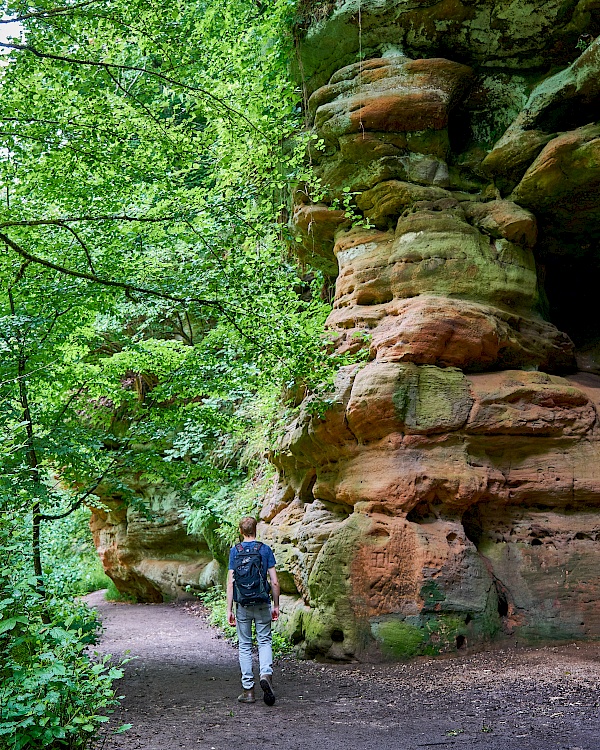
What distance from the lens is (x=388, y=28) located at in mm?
11070

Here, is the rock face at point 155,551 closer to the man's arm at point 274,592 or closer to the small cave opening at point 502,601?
the small cave opening at point 502,601

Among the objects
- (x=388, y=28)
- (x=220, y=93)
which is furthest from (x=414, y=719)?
(x=388, y=28)

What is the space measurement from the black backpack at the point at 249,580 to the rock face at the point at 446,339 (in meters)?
2.12

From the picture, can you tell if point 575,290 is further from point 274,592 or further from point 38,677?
point 38,677

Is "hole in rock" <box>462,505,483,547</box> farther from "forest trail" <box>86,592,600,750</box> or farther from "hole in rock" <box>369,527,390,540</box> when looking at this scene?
"forest trail" <box>86,592,600,750</box>

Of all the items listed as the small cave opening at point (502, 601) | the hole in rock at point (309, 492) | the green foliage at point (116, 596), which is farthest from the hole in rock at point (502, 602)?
the green foliage at point (116, 596)

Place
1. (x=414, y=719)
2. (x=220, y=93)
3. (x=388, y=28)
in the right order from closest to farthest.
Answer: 1. (x=414, y=719)
2. (x=220, y=93)
3. (x=388, y=28)

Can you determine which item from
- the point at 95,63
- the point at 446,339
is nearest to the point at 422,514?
the point at 446,339

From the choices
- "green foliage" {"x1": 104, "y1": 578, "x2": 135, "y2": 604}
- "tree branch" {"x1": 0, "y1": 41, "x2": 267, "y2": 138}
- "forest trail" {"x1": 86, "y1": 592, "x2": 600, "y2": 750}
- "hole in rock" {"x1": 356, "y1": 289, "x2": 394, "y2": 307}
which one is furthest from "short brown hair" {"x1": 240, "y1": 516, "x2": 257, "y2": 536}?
"green foliage" {"x1": 104, "y1": 578, "x2": 135, "y2": 604}

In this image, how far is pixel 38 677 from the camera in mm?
3943

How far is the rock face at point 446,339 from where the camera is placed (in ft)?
27.5

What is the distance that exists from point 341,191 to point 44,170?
483 centimetres

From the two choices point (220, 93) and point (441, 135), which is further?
point (441, 135)

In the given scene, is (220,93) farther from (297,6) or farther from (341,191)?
(297,6)
